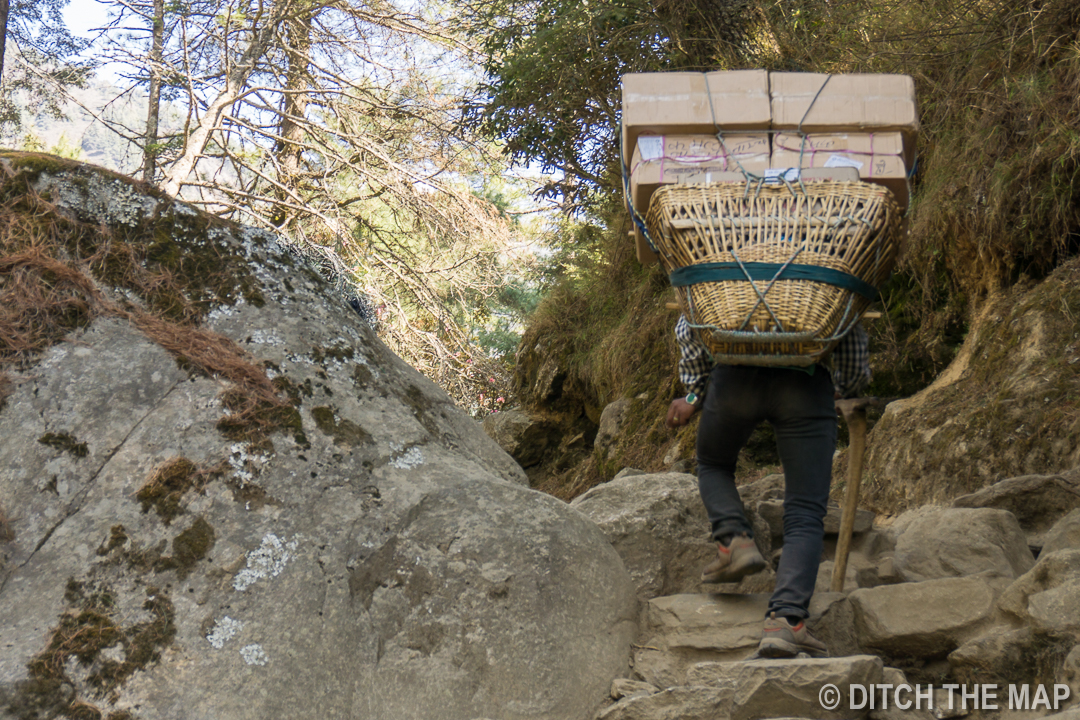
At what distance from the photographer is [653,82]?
3350 millimetres

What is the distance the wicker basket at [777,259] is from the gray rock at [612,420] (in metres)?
6.84

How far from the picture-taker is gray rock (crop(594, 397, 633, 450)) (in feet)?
32.4

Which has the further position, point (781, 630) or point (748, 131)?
point (748, 131)

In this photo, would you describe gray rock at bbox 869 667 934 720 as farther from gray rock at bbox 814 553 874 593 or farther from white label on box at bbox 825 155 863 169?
white label on box at bbox 825 155 863 169

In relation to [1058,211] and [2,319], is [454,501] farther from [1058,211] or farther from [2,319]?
[1058,211]

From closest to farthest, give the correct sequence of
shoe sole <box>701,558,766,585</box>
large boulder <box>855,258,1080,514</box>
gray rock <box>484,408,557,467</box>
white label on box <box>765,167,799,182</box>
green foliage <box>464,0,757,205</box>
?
white label on box <box>765,167,799,182</box>
shoe sole <box>701,558,766,585</box>
large boulder <box>855,258,1080,514</box>
green foliage <box>464,0,757,205</box>
gray rock <box>484,408,557,467</box>

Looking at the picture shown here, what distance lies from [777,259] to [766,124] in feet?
2.38

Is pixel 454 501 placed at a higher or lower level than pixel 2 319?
lower

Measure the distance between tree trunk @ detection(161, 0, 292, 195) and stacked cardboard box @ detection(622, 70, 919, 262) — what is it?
8797 millimetres

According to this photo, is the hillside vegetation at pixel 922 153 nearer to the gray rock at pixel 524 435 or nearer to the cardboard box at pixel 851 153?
the cardboard box at pixel 851 153

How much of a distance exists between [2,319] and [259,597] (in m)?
1.47

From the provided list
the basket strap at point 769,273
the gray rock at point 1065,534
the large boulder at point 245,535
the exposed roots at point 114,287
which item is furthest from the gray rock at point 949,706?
the exposed roots at point 114,287

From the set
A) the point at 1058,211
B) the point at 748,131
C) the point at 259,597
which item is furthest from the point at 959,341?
the point at 259,597

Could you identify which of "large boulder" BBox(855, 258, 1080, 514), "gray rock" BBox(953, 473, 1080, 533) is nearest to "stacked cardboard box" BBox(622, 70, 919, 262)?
"gray rock" BBox(953, 473, 1080, 533)
